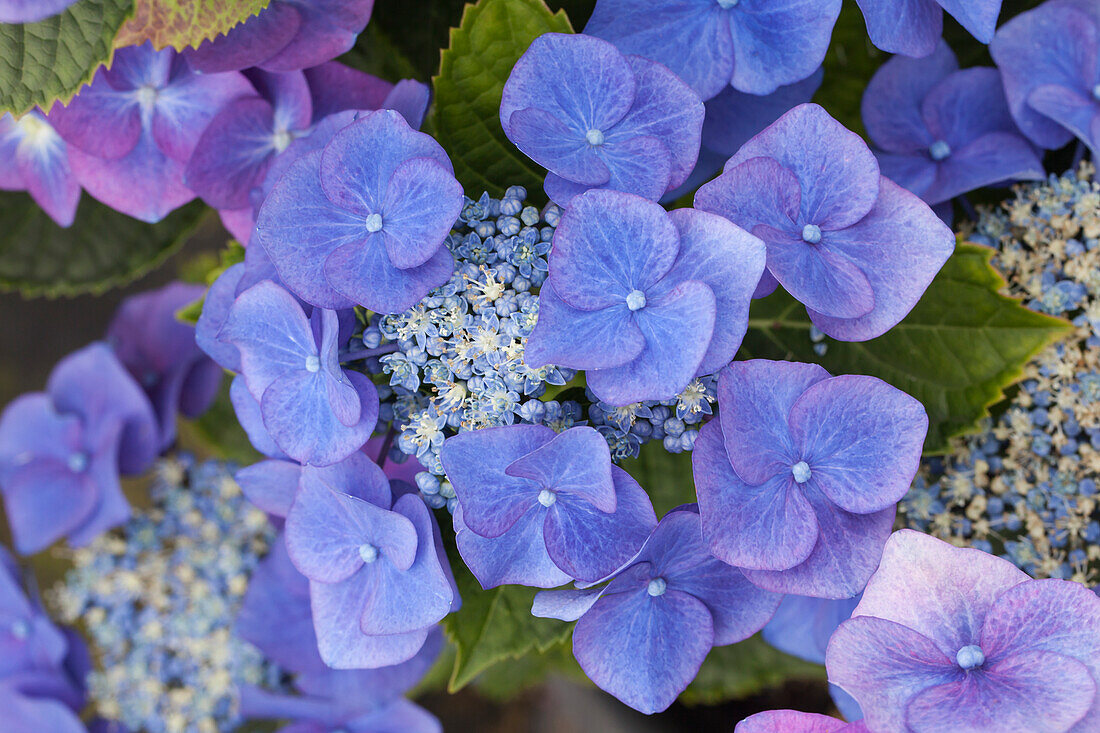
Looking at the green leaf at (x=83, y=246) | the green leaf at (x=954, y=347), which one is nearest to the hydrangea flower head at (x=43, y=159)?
the green leaf at (x=83, y=246)

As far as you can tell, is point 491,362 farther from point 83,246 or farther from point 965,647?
point 83,246

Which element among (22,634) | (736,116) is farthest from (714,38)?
(22,634)

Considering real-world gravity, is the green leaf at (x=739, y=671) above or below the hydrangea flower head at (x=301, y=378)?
below

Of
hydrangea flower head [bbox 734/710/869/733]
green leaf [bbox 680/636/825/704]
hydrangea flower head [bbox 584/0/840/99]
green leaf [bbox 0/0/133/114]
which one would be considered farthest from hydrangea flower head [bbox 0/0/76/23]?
green leaf [bbox 680/636/825/704]

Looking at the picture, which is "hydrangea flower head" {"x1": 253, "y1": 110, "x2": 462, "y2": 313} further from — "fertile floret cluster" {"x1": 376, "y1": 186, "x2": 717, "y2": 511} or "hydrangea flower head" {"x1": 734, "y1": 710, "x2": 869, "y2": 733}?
"hydrangea flower head" {"x1": 734, "y1": 710, "x2": 869, "y2": 733}

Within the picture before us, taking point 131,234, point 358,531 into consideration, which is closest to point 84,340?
point 131,234

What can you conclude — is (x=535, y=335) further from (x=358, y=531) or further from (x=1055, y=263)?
(x=1055, y=263)

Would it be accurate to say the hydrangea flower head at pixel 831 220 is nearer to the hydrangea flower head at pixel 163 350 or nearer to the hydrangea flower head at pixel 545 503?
the hydrangea flower head at pixel 545 503
